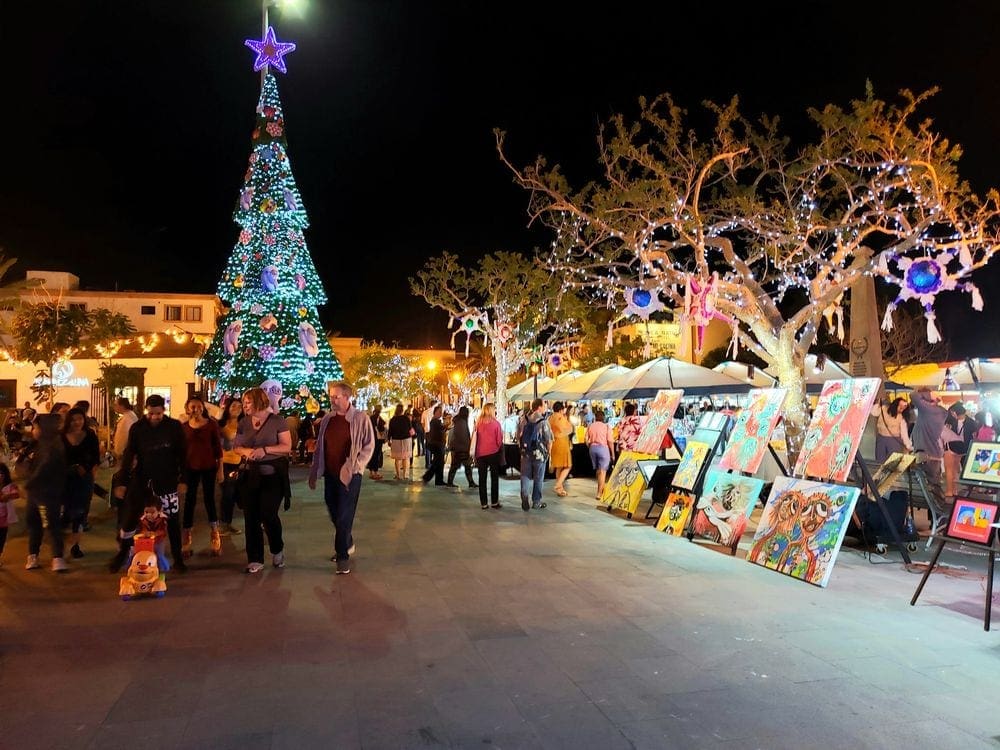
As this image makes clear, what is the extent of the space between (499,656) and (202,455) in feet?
14.5

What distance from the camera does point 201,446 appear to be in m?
7.36

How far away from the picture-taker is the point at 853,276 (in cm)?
1191

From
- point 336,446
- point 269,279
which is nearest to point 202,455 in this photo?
point 336,446

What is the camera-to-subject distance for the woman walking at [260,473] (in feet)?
21.2

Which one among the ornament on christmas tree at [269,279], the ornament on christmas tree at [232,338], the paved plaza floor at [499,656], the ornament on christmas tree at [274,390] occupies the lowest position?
the paved plaza floor at [499,656]

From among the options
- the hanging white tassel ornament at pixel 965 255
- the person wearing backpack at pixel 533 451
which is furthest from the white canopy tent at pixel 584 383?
the hanging white tassel ornament at pixel 965 255

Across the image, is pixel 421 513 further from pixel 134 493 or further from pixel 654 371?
pixel 654 371

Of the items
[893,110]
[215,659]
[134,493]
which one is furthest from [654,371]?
[215,659]

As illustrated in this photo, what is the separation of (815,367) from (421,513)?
11792mm

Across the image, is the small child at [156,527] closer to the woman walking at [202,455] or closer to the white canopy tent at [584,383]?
the woman walking at [202,455]

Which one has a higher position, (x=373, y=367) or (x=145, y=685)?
(x=373, y=367)

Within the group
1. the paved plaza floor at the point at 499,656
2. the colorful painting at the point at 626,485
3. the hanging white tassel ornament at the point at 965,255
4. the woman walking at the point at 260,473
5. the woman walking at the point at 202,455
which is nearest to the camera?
the paved plaza floor at the point at 499,656

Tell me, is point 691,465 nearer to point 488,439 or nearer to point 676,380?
point 488,439

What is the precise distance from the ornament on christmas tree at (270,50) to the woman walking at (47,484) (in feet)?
55.5
